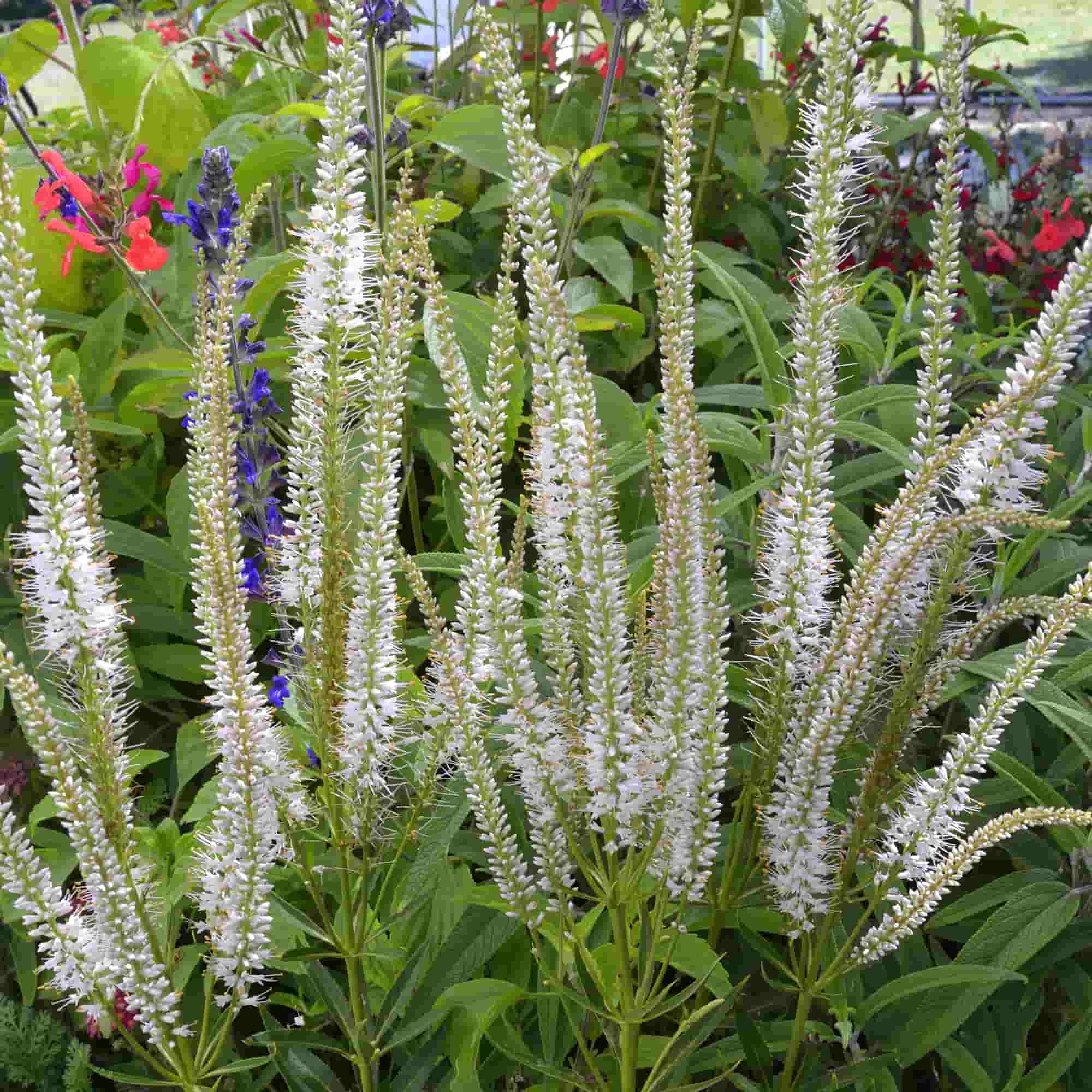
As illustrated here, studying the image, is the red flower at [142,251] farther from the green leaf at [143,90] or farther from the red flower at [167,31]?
the red flower at [167,31]

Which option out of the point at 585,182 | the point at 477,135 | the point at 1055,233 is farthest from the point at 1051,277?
the point at 477,135

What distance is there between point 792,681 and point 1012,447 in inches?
11.9

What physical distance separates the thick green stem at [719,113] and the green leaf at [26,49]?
131cm

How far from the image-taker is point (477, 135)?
181 cm

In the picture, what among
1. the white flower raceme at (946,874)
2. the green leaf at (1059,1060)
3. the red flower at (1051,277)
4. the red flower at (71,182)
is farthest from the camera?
the red flower at (1051,277)

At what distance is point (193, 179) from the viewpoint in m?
2.21

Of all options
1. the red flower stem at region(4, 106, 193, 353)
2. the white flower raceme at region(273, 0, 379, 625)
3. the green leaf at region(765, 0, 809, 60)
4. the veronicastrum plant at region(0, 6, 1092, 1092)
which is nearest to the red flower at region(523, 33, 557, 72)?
the green leaf at region(765, 0, 809, 60)

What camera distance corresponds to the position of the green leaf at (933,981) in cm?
126

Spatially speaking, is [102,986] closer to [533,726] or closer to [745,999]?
[533,726]

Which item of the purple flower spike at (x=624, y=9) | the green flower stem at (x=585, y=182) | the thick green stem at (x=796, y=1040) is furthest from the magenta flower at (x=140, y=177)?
the thick green stem at (x=796, y=1040)

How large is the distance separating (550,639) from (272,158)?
1141 millimetres

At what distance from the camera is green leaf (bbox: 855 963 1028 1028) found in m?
1.26

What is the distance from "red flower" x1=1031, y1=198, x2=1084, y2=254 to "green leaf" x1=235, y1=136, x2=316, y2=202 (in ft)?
6.52

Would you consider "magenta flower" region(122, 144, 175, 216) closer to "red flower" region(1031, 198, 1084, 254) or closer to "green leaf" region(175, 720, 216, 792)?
"green leaf" region(175, 720, 216, 792)
